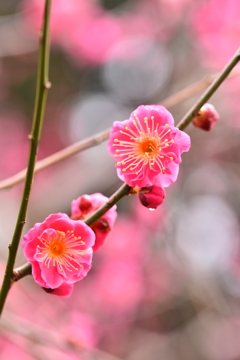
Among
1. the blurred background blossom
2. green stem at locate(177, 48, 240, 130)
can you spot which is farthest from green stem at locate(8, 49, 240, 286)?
the blurred background blossom

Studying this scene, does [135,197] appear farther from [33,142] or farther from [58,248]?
[33,142]

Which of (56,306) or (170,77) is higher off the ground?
(170,77)

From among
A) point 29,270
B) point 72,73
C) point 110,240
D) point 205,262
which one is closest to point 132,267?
point 110,240

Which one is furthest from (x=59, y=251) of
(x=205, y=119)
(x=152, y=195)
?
(x=205, y=119)

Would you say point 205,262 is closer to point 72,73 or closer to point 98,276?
point 98,276

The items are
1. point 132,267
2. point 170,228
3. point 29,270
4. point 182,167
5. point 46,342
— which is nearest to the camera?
point 29,270

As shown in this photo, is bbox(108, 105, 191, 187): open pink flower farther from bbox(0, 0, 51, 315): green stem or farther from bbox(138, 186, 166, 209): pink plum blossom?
bbox(0, 0, 51, 315): green stem
